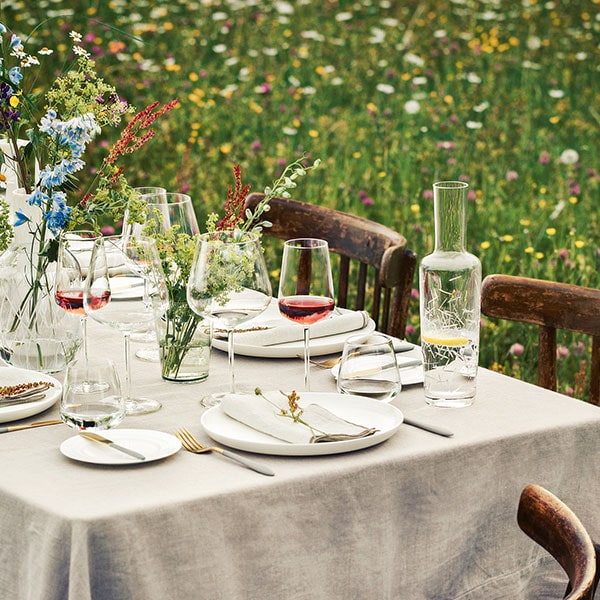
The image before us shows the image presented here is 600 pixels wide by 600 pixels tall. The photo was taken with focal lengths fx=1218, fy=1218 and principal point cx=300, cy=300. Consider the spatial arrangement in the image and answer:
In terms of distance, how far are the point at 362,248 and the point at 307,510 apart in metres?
1.31

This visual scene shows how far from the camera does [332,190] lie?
5027 millimetres

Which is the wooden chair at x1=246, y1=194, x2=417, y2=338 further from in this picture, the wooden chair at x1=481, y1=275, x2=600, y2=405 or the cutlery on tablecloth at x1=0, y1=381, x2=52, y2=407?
the cutlery on tablecloth at x1=0, y1=381, x2=52, y2=407

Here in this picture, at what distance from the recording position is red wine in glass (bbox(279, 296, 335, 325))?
1.97 m

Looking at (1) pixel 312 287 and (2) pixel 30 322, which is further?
(2) pixel 30 322

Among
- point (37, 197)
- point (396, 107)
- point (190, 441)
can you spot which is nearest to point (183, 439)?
point (190, 441)

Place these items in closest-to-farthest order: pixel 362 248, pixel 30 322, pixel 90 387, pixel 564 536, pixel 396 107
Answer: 1. pixel 564 536
2. pixel 90 387
3. pixel 30 322
4. pixel 362 248
5. pixel 396 107

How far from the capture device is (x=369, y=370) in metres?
1.96

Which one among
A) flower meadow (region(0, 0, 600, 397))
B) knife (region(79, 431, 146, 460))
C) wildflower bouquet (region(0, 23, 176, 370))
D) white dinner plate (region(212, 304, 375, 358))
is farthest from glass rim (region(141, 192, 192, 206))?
flower meadow (region(0, 0, 600, 397))

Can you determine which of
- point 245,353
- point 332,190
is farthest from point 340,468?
point 332,190

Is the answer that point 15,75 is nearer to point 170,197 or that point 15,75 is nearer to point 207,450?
point 170,197

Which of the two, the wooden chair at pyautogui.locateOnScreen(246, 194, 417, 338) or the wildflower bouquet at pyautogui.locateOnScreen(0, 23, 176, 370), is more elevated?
the wildflower bouquet at pyautogui.locateOnScreen(0, 23, 176, 370)

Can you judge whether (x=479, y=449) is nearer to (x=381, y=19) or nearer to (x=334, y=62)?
(x=334, y=62)

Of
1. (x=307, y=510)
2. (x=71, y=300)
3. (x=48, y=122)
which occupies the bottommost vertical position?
(x=307, y=510)

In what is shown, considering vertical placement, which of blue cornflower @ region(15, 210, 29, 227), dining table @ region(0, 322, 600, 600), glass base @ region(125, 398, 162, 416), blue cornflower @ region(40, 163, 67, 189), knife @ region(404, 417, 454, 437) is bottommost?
dining table @ region(0, 322, 600, 600)
